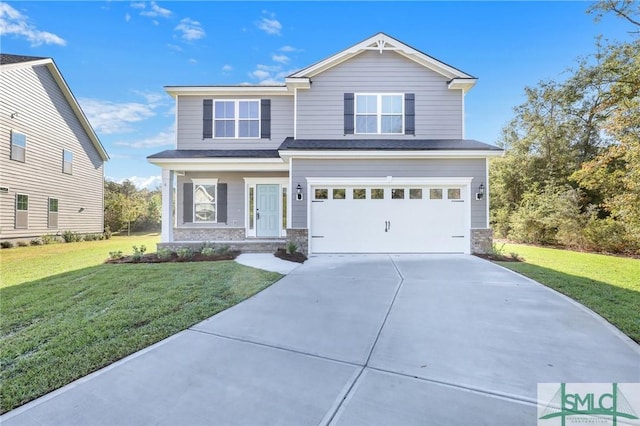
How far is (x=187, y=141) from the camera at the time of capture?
38.5ft

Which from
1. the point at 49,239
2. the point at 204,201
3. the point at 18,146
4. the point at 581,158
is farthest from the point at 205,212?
the point at 581,158

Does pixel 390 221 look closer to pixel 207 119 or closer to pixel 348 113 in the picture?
pixel 348 113

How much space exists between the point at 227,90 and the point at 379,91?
5831 millimetres

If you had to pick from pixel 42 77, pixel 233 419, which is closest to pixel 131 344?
pixel 233 419

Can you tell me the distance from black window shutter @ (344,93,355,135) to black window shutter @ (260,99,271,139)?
322 centimetres

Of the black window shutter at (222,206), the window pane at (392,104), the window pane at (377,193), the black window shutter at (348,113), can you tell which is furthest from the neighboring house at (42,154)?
the window pane at (392,104)

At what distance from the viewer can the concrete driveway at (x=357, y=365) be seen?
2.16m

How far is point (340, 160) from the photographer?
9.23m

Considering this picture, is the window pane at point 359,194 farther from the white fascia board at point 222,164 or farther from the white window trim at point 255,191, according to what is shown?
the white window trim at point 255,191

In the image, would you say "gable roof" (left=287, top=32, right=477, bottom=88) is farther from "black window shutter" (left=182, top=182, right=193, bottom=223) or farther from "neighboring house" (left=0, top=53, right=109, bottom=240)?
"neighboring house" (left=0, top=53, right=109, bottom=240)

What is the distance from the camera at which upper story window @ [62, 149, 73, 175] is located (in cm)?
1572

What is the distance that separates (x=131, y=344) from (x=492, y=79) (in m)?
17.1

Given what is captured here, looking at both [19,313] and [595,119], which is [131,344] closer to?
[19,313]

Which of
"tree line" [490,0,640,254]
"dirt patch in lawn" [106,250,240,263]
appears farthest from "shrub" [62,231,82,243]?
"tree line" [490,0,640,254]
